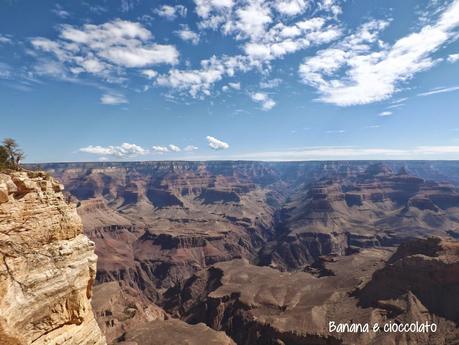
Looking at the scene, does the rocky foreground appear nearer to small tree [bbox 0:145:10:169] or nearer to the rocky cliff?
the rocky cliff

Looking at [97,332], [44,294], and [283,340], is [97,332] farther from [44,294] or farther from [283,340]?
[283,340]

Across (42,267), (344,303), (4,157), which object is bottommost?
(344,303)

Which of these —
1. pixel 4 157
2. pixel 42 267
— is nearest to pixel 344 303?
pixel 42 267

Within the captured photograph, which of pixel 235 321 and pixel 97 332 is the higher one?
pixel 97 332

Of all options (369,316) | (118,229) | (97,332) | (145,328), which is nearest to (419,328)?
(369,316)

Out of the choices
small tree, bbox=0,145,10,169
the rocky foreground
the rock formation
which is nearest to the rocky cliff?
the rocky foreground

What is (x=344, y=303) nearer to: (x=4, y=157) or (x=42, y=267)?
(x=42, y=267)

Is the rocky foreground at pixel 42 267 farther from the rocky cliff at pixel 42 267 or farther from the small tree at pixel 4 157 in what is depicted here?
the small tree at pixel 4 157

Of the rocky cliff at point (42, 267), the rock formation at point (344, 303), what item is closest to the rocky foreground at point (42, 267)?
the rocky cliff at point (42, 267)
